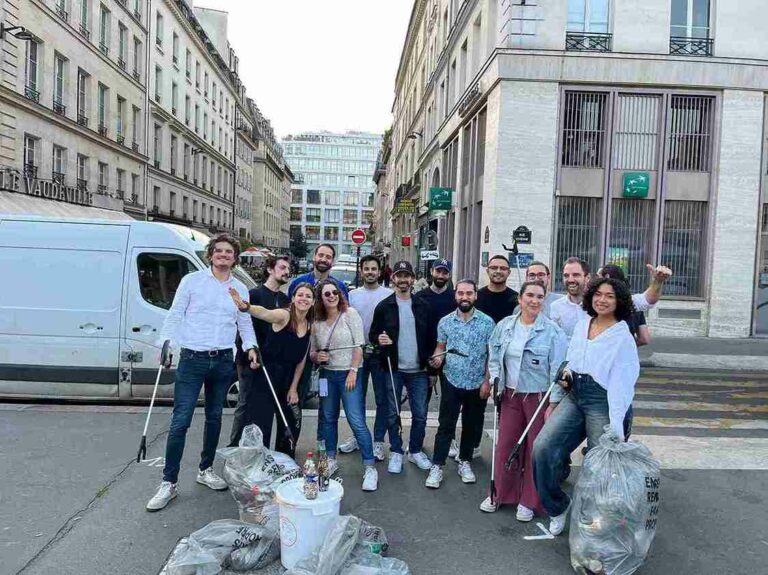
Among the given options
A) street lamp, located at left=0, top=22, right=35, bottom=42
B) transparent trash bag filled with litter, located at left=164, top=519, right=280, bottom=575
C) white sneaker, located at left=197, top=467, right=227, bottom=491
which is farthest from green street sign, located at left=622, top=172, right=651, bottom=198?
street lamp, located at left=0, top=22, right=35, bottom=42

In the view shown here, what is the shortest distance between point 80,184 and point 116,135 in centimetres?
528

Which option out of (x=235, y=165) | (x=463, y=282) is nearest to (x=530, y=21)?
(x=463, y=282)

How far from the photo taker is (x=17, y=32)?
67.8 ft

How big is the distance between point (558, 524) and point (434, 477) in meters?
1.16

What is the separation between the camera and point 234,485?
4.14 m

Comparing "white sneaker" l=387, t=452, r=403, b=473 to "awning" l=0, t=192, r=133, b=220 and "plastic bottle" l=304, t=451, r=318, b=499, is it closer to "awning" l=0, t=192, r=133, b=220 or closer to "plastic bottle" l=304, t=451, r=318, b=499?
"plastic bottle" l=304, t=451, r=318, b=499

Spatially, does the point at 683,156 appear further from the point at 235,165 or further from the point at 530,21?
the point at 235,165

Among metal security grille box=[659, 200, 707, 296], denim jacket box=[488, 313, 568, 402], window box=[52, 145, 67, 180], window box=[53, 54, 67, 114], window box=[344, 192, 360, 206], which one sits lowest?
denim jacket box=[488, 313, 568, 402]

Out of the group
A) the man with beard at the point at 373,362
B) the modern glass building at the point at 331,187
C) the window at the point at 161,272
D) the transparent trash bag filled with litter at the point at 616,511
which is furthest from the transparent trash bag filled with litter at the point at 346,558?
the modern glass building at the point at 331,187

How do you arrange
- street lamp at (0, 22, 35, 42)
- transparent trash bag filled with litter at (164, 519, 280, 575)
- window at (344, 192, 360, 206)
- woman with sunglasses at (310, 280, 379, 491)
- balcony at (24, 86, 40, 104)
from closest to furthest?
1. transparent trash bag filled with litter at (164, 519, 280, 575)
2. woman with sunglasses at (310, 280, 379, 491)
3. street lamp at (0, 22, 35, 42)
4. balcony at (24, 86, 40, 104)
5. window at (344, 192, 360, 206)

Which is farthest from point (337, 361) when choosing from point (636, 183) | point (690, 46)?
point (690, 46)

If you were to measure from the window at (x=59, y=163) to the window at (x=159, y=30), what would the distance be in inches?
545

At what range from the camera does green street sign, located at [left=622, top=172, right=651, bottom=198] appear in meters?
15.5

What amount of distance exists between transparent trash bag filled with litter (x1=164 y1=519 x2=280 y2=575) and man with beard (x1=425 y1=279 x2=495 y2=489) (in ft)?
5.75
